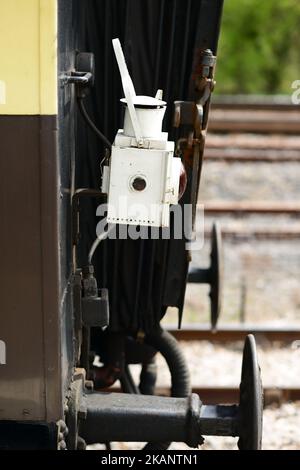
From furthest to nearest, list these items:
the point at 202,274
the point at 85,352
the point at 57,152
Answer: the point at 202,274 → the point at 85,352 → the point at 57,152

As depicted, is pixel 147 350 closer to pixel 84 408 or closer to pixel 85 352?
pixel 85 352

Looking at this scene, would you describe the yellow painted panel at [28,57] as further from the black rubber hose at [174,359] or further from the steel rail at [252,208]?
the steel rail at [252,208]

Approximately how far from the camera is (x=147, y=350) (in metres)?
4.53

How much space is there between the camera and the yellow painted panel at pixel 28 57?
2.76 m

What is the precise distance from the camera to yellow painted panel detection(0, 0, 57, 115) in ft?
9.07

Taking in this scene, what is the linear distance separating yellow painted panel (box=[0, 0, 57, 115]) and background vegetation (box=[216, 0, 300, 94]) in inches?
583

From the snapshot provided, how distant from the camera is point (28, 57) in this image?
2.79 m

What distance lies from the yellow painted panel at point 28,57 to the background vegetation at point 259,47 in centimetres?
1480

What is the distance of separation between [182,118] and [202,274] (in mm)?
1786

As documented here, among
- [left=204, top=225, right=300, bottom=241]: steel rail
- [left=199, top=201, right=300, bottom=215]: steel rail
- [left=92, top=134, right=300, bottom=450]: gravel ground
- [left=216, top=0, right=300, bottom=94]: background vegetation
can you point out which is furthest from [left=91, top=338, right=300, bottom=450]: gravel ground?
[left=216, top=0, right=300, bottom=94]: background vegetation

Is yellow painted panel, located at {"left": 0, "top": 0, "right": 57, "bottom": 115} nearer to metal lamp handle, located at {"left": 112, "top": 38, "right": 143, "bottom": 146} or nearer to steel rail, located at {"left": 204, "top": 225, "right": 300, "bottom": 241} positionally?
metal lamp handle, located at {"left": 112, "top": 38, "right": 143, "bottom": 146}

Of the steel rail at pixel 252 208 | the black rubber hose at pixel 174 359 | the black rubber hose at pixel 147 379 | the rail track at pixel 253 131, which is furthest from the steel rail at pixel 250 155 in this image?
the black rubber hose at pixel 174 359
